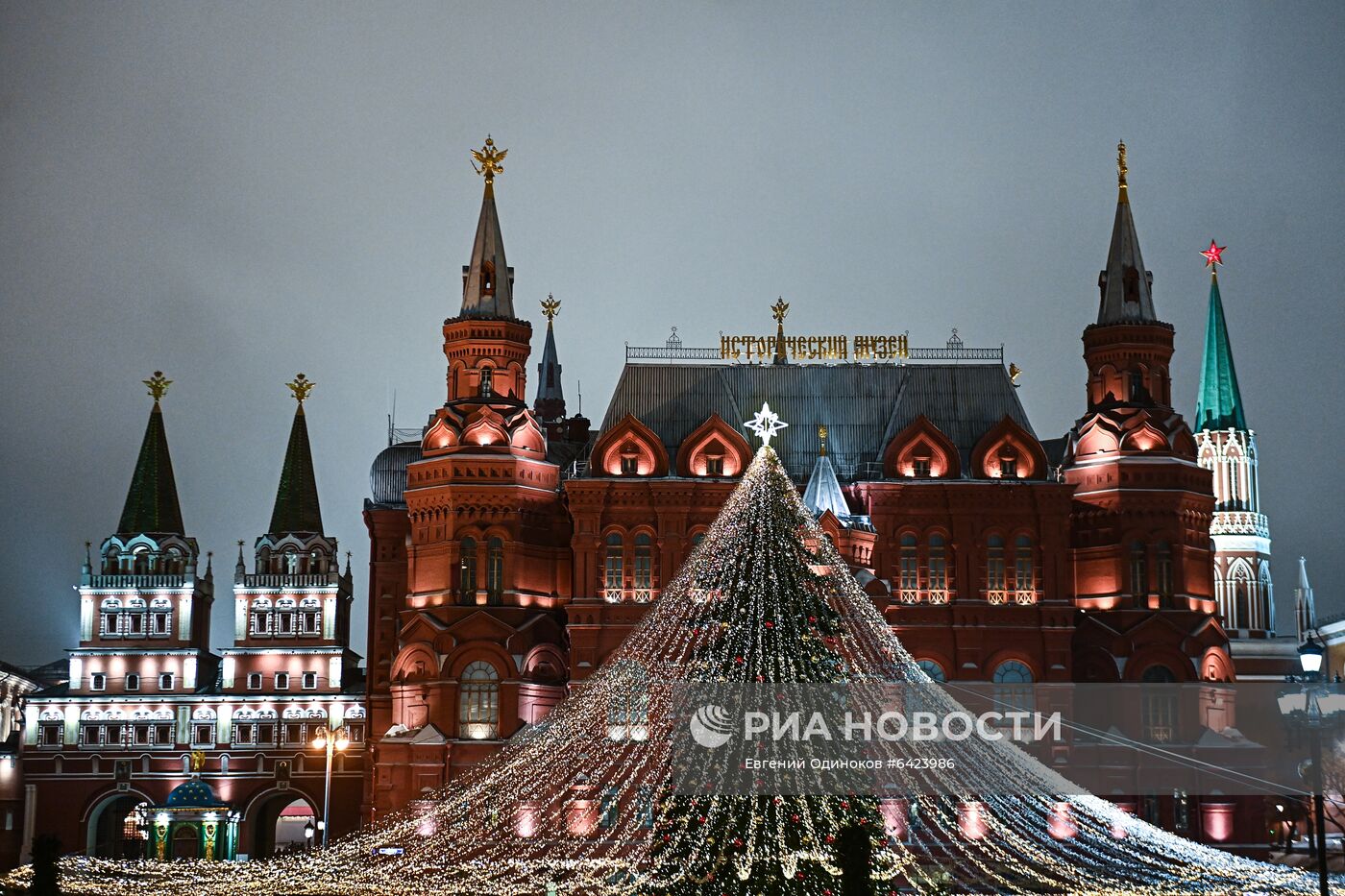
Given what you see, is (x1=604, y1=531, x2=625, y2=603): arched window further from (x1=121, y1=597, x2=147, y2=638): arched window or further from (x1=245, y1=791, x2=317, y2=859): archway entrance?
(x1=121, y1=597, x2=147, y2=638): arched window

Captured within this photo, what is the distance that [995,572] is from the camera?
6444 centimetres

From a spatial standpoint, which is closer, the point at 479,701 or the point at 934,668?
the point at 479,701

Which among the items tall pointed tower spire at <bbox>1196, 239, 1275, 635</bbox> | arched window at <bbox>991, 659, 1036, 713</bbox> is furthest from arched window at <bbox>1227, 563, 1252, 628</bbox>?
arched window at <bbox>991, 659, 1036, 713</bbox>

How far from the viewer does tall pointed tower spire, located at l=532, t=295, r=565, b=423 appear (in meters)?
87.8

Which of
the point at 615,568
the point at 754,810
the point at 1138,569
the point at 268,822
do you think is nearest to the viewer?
the point at 754,810

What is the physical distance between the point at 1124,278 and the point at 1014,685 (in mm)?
14924

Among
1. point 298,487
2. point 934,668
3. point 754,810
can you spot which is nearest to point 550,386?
point 298,487

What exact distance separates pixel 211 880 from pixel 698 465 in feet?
92.6

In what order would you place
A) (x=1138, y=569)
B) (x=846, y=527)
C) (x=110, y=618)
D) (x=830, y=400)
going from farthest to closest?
(x=110, y=618), (x=830, y=400), (x=1138, y=569), (x=846, y=527)

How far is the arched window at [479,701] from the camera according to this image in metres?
61.9

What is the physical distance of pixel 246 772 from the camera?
7325 cm

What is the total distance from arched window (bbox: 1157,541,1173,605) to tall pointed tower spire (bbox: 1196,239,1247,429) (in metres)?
31.1

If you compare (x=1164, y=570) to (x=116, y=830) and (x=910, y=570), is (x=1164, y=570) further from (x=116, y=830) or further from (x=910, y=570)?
(x=116, y=830)

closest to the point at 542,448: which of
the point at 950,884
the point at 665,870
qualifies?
the point at 950,884
